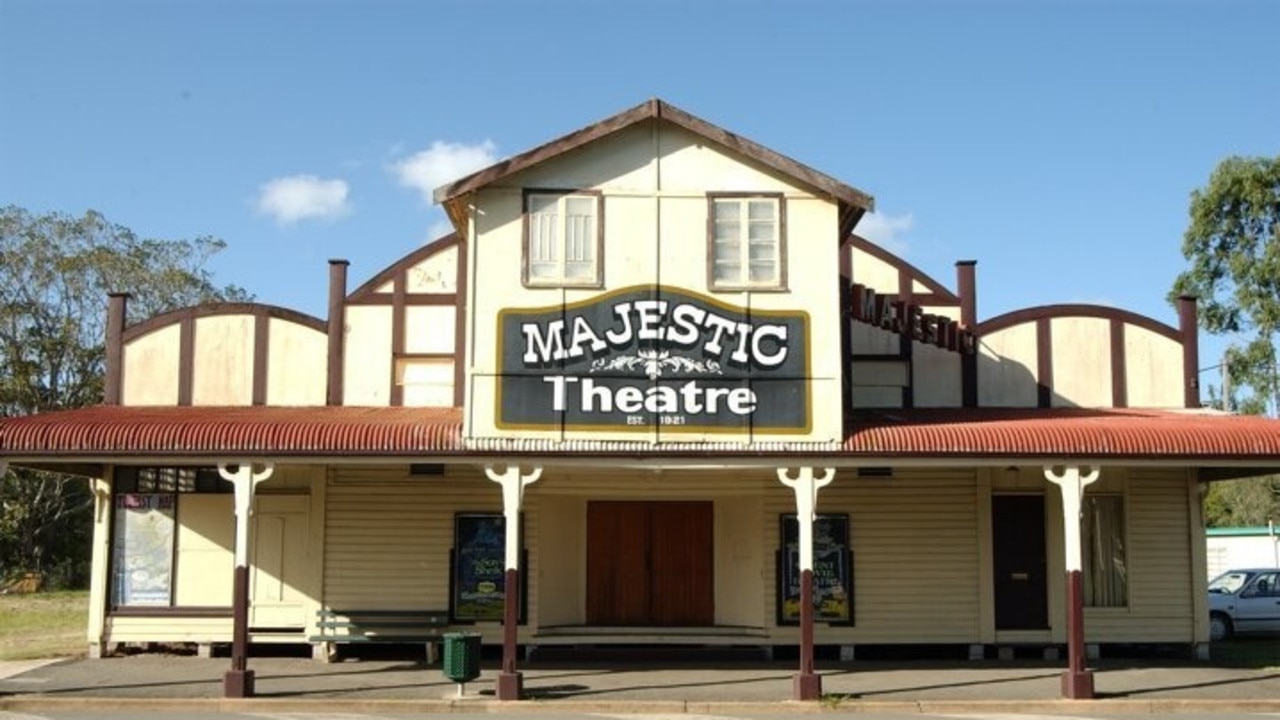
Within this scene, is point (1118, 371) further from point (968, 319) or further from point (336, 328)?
point (336, 328)

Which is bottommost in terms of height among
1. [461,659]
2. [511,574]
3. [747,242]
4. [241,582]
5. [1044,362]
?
[461,659]

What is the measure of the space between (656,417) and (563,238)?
8.74ft

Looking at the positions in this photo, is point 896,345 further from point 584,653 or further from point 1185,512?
point 584,653

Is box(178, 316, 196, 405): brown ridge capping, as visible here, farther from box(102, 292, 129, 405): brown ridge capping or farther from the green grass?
the green grass

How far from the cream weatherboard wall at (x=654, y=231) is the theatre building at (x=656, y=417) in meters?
0.04

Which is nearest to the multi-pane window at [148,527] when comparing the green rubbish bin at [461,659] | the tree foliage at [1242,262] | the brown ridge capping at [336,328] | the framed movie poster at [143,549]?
the framed movie poster at [143,549]


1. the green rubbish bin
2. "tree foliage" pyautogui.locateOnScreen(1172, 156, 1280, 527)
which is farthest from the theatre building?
"tree foliage" pyautogui.locateOnScreen(1172, 156, 1280, 527)

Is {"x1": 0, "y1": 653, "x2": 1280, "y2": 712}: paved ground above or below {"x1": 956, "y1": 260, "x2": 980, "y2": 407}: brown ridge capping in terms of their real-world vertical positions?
below

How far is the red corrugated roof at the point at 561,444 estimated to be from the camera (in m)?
15.6

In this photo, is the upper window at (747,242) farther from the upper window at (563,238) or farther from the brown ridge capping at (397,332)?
the brown ridge capping at (397,332)

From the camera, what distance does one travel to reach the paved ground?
14.7 meters

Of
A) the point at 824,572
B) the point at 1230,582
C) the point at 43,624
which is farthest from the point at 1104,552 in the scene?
the point at 43,624

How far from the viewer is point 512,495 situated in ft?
51.7

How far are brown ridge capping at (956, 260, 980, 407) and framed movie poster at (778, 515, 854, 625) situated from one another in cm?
260
